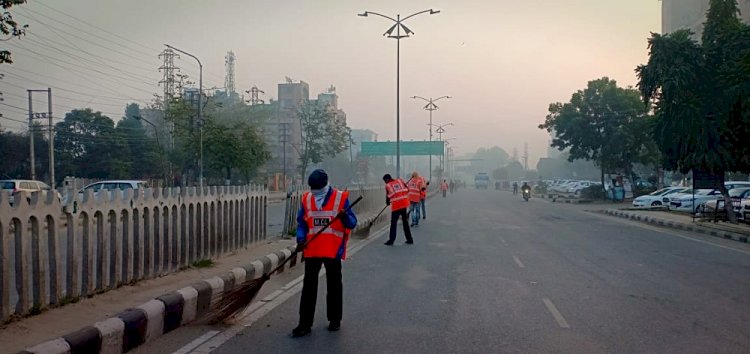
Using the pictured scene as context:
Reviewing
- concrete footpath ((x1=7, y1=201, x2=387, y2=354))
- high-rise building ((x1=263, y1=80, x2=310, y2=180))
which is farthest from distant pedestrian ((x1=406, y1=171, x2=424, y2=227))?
high-rise building ((x1=263, y1=80, x2=310, y2=180))

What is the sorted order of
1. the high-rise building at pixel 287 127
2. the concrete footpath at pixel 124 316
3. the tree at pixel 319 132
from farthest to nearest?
the high-rise building at pixel 287 127, the tree at pixel 319 132, the concrete footpath at pixel 124 316

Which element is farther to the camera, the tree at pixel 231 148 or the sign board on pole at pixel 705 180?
the tree at pixel 231 148

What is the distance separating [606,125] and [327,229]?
139 ft

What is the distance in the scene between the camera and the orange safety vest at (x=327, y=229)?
7152 mm

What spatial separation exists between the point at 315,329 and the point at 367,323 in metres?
0.60

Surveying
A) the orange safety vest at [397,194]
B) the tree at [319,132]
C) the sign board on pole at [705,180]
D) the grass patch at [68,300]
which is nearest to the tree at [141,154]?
the tree at [319,132]

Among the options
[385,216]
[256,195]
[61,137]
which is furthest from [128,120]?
[256,195]

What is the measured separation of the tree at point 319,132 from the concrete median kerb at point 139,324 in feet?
152

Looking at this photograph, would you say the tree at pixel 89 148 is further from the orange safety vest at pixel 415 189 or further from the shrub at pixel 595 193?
the shrub at pixel 595 193

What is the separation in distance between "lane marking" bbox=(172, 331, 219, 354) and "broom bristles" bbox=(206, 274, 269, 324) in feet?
1.09

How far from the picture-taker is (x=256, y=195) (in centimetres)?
1462

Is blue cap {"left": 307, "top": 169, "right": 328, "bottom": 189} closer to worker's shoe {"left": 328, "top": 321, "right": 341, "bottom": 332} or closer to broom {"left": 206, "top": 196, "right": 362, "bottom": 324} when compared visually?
broom {"left": 206, "top": 196, "right": 362, "bottom": 324}

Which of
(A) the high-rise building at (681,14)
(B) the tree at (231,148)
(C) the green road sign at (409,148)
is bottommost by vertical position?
(B) the tree at (231,148)

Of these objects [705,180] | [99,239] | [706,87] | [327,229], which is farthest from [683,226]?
[99,239]
